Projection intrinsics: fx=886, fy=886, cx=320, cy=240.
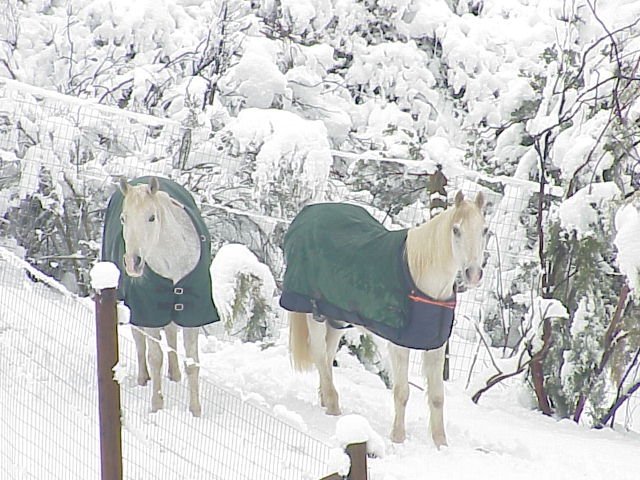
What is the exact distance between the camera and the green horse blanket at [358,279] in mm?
4227

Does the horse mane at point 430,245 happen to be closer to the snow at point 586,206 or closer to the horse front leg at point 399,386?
the horse front leg at point 399,386

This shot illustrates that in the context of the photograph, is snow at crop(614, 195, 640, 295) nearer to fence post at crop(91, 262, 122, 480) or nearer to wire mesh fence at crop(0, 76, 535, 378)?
wire mesh fence at crop(0, 76, 535, 378)

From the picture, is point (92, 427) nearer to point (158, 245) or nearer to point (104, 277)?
point (158, 245)

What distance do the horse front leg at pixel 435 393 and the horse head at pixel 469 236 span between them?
569 mm

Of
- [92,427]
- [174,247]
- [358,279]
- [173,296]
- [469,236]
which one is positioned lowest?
[92,427]

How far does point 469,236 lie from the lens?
400 centimetres

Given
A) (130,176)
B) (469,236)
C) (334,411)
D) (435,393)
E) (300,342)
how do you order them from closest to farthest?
(469,236), (435,393), (334,411), (300,342), (130,176)

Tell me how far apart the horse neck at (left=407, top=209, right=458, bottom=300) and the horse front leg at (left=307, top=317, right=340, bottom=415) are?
2.91 ft

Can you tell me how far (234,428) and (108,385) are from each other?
4.87ft

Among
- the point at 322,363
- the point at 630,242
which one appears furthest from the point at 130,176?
the point at 630,242

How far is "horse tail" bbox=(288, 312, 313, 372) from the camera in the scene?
16.3 ft

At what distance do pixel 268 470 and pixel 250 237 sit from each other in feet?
12.4

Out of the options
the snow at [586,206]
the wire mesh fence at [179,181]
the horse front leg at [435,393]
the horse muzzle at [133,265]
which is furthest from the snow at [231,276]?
the snow at [586,206]

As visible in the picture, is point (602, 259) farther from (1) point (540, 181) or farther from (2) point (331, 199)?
(2) point (331, 199)
